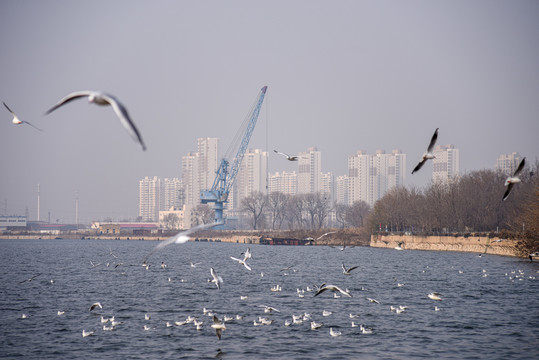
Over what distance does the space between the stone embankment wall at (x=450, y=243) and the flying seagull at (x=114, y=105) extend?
210 ft

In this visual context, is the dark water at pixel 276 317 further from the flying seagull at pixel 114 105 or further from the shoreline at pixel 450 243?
the shoreline at pixel 450 243

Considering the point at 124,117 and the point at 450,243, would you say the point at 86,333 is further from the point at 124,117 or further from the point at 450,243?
the point at 450,243

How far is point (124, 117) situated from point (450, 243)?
290ft

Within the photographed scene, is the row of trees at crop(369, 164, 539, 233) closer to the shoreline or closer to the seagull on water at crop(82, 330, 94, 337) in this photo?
the shoreline

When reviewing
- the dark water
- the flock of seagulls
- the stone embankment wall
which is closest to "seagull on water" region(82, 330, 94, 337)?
the dark water

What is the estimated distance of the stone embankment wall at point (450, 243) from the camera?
74675 mm

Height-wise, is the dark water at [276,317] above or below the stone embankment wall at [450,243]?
below

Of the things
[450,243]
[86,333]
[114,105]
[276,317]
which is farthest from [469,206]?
[114,105]

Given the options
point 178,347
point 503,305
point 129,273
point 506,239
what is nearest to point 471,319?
point 503,305

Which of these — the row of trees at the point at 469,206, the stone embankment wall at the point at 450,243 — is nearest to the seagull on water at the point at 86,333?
the stone embankment wall at the point at 450,243

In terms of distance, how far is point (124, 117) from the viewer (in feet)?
36.8

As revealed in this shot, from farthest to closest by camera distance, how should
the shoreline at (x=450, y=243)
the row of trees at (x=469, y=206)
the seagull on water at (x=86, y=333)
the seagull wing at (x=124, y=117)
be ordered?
1. the row of trees at (x=469, y=206)
2. the shoreline at (x=450, y=243)
3. the seagull on water at (x=86, y=333)
4. the seagull wing at (x=124, y=117)

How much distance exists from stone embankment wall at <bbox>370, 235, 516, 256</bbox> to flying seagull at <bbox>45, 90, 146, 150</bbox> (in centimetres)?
6412

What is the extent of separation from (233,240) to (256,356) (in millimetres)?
150313
